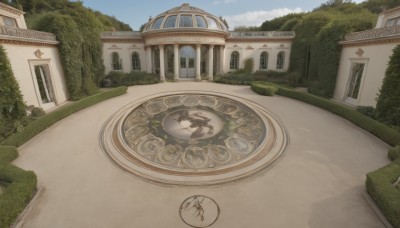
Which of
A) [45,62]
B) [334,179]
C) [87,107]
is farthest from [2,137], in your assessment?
[334,179]

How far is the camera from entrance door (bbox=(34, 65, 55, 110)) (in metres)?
19.7

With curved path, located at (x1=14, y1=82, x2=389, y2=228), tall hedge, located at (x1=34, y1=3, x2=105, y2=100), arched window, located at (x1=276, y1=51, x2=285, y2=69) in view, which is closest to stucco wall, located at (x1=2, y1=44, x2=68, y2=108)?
tall hedge, located at (x1=34, y1=3, x2=105, y2=100)

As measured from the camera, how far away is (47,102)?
20203 millimetres

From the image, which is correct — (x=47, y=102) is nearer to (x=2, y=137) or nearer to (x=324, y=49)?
(x=2, y=137)

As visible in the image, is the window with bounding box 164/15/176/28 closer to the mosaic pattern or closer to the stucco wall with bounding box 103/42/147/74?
the stucco wall with bounding box 103/42/147/74

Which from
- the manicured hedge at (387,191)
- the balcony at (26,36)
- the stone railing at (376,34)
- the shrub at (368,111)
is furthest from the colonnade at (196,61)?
the manicured hedge at (387,191)

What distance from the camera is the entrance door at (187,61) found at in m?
32.7

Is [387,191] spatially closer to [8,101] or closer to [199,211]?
[199,211]

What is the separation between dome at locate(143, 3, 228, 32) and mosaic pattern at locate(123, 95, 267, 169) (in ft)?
47.0

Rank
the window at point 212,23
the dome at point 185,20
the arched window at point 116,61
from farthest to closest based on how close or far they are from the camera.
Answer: the arched window at point 116,61 < the window at point 212,23 < the dome at point 185,20

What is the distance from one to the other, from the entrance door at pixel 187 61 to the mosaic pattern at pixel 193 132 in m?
13.6

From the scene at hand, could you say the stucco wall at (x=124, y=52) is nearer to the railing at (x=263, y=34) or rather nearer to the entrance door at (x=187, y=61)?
the entrance door at (x=187, y=61)

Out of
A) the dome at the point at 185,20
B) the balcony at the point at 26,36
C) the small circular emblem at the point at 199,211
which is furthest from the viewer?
the dome at the point at 185,20

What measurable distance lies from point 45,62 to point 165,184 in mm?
17889
